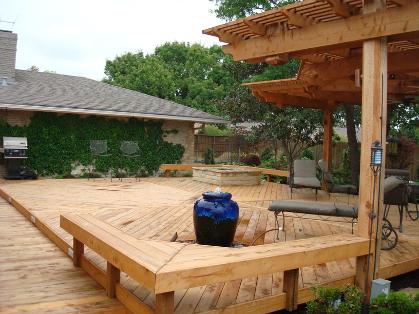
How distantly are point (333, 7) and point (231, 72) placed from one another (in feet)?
36.9

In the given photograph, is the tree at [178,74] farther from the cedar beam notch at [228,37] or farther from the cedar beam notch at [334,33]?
the cedar beam notch at [334,33]

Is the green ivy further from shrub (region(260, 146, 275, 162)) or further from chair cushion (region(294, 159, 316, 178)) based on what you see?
chair cushion (region(294, 159, 316, 178))

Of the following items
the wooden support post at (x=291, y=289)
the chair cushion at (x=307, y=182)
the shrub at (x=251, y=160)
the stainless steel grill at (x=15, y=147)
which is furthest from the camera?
the shrub at (x=251, y=160)

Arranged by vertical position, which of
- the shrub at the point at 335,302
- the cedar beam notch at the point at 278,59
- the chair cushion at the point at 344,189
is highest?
the cedar beam notch at the point at 278,59

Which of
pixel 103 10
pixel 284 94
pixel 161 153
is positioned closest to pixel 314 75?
pixel 284 94

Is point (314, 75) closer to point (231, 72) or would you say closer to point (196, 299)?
point (196, 299)

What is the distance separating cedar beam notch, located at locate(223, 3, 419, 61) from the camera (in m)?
3.43

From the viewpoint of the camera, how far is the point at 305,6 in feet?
12.6

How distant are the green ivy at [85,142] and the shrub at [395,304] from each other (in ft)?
34.5

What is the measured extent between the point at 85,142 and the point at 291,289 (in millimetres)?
10292

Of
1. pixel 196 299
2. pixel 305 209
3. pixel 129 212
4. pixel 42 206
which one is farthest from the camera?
pixel 42 206

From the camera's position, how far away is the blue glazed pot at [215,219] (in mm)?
3967

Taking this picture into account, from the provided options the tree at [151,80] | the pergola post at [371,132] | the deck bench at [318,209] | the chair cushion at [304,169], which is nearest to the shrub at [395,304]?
the pergola post at [371,132]

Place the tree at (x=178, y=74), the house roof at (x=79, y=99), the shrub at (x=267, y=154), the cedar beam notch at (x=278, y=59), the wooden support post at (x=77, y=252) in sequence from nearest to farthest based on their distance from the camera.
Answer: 1. the wooden support post at (x=77, y=252)
2. the cedar beam notch at (x=278, y=59)
3. the house roof at (x=79, y=99)
4. the shrub at (x=267, y=154)
5. the tree at (x=178, y=74)
